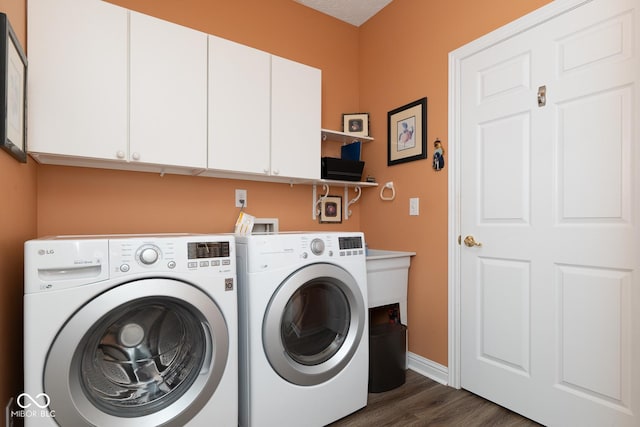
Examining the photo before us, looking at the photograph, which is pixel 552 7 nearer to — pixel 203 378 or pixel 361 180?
pixel 361 180

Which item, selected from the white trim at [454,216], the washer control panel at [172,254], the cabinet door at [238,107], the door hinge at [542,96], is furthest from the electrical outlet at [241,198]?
the door hinge at [542,96]

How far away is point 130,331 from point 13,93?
95 centimetres

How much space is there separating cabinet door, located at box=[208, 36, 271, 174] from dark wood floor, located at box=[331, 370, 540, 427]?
1.48 meters

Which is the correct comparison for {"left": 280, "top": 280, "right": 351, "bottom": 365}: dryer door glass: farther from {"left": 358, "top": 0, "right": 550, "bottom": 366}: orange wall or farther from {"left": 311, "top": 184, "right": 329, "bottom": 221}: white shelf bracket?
{"left": 311, "top": 184, "right": 329, "bottom": 221}: white shelf bracket

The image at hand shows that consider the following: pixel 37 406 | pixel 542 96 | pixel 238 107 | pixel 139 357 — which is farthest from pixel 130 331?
pixel 542 96

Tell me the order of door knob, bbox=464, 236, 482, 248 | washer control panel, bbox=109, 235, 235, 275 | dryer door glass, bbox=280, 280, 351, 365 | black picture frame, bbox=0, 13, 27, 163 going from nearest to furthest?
black picture frame, bbox=0, 13, 27, 163 → washer control panel, bbox=109, 235, 235, 275 → dryer door glass, bbox=280, 280, 351, 365 → door knob, bbox=464, 236, 482, 248

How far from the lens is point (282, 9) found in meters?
2.51

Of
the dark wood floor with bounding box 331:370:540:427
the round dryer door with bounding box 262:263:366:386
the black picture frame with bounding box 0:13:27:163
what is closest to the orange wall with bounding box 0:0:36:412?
the black picture frame with bounding box 0:13:27:163

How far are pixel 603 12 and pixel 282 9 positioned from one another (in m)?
1.95

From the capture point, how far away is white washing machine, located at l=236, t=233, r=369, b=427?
1489mm

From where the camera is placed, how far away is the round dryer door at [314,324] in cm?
152

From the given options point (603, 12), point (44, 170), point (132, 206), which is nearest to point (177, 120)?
point (132, 206)

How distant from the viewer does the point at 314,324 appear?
5.66 ft

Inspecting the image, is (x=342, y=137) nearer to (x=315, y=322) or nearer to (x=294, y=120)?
(x=294, y=120)
